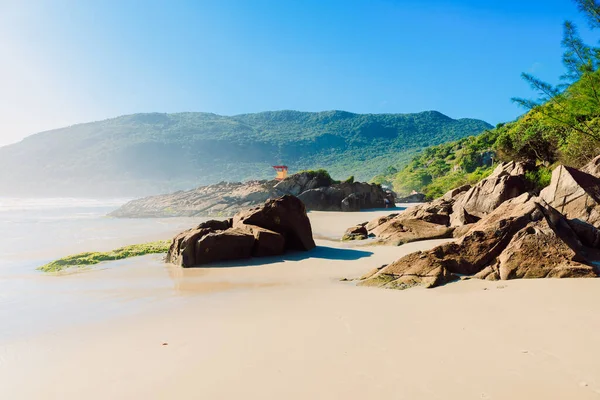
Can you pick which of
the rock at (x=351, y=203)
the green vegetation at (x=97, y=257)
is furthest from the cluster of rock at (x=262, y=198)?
the green vegetation at (x=97, y=257)

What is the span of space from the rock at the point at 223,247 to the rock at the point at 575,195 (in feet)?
25.5

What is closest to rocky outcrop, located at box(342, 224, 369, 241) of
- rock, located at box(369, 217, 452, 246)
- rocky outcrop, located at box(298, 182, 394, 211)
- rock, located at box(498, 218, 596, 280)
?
rock, located at box(369, 217, 452, 246)

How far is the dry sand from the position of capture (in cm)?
311

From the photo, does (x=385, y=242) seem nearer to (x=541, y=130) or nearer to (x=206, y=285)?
(x=206, y=285)

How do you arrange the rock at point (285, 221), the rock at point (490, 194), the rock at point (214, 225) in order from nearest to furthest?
1. the rock at point (214, 225)
2. the rock at point (285, 221)
3. the rock at point (490, 194)

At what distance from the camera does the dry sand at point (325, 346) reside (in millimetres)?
3107

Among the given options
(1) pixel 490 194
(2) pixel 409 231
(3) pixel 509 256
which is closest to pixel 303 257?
(2) pixel 409 231

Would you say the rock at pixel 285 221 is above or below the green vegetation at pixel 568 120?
below

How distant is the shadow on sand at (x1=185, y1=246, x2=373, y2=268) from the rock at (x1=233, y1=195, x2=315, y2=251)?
0.40 metres

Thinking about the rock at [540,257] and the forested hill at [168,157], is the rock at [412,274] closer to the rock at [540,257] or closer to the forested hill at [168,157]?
the rock at [540,257]

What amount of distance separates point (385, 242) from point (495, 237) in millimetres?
5133

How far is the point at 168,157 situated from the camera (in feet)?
569

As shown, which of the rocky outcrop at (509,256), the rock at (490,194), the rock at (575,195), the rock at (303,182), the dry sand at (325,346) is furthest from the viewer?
the rock at (303,182)

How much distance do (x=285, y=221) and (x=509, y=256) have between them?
21.7ft
